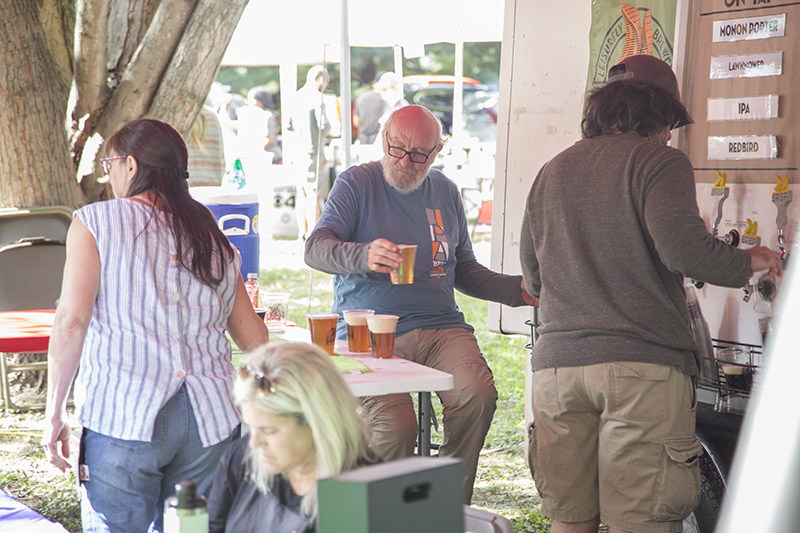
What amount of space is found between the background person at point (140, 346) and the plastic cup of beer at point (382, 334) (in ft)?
2.10

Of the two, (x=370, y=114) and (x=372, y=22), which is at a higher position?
(x=372, y=22)

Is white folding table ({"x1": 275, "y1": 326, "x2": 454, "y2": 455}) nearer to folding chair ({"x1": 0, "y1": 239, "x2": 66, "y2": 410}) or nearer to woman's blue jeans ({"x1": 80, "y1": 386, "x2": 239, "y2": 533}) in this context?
woman's blue jeans ({"x1": 80, "y1": 386, "x2": 239, "y2": 533})

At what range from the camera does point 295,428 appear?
1508 mm

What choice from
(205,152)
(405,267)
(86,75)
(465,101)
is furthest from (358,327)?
(465,101)

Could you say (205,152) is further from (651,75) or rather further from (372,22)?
(651,75)

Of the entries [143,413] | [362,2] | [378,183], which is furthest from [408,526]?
[362,2]

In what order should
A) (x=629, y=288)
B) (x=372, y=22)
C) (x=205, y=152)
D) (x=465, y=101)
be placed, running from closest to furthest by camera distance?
1. (x=629, y=288)
2. (x=205, y=152)
3. (x=372, y=22)
4. (x=465, y=101)

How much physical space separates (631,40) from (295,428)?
261cm

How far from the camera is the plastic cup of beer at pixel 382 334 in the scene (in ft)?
8.81

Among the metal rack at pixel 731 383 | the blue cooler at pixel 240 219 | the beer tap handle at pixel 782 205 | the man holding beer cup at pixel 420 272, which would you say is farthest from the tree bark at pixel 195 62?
the metal rack at pixel 731 383

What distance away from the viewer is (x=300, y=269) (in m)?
10.8

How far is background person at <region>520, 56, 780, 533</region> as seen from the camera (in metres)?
2.16

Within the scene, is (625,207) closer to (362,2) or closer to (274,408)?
(274,408)

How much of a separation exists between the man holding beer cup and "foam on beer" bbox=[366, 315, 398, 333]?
409mm
